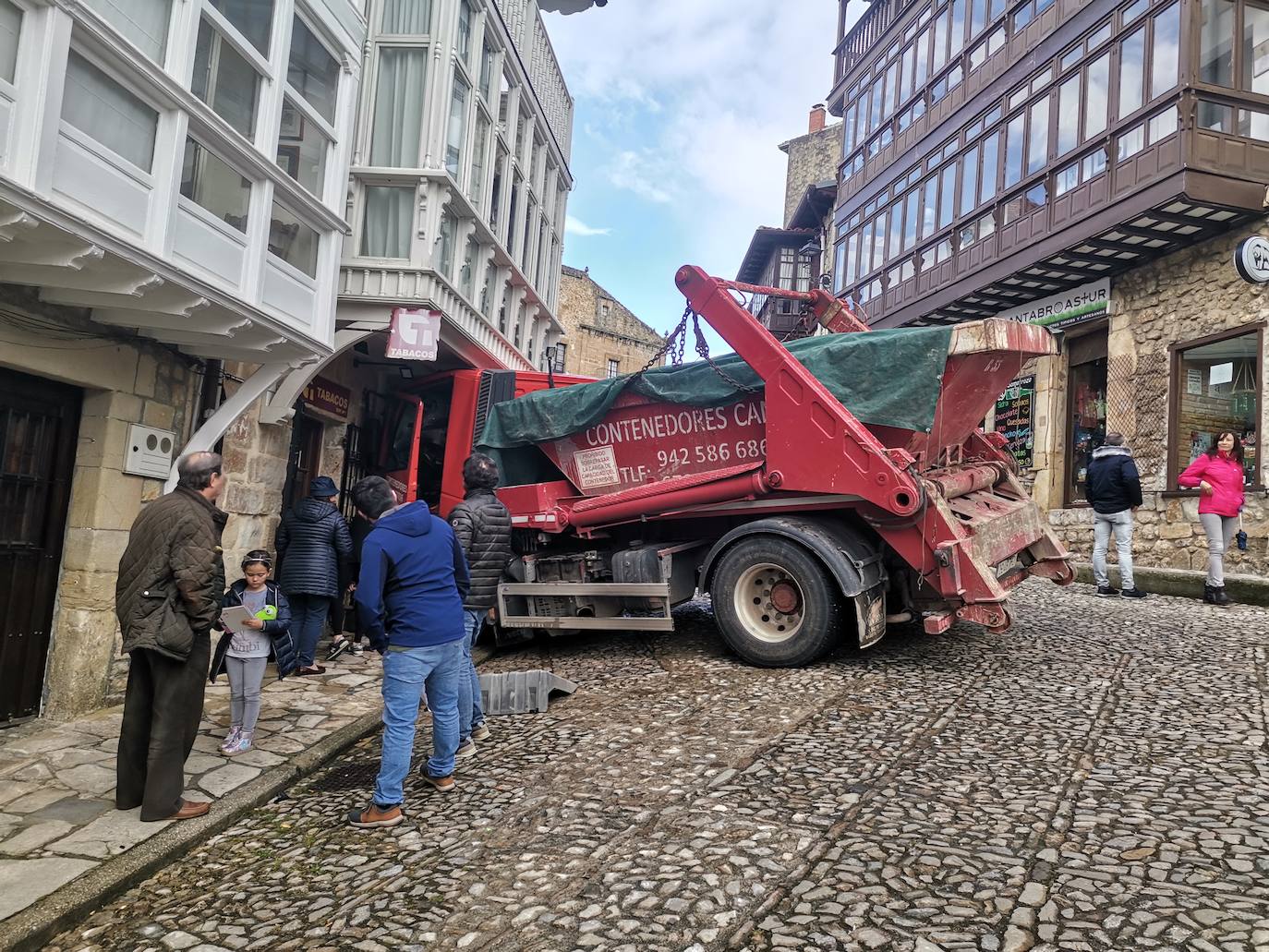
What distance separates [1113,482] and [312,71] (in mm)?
8978

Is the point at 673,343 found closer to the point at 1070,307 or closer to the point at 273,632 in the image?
the point at 273,632

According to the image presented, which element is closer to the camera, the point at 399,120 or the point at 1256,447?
the point at 399,120

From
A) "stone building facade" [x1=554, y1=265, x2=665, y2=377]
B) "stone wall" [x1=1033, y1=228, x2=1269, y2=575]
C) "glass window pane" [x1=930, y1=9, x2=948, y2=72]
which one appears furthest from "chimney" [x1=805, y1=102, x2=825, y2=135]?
"stone wall" [x1=1033, y1=228, x2=1269, y2=575]

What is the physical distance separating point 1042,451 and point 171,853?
14.4 meters

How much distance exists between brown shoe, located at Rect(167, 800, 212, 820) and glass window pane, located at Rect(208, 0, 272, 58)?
15.6ft

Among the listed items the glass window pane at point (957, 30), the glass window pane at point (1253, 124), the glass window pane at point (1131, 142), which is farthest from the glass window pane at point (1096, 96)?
the glass window pane at point (957, 30)

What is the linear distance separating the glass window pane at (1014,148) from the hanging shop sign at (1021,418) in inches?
135

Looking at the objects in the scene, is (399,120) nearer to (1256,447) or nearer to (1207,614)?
(1207,614)

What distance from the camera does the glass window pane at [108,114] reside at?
4.19 m

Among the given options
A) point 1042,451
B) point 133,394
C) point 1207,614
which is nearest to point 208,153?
point 133,394

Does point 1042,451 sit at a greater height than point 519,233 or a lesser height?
lesser

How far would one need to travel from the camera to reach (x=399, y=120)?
887 centimetres

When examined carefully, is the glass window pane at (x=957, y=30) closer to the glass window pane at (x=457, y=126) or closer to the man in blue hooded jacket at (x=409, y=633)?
the glass window pane at (x=457, y=126)

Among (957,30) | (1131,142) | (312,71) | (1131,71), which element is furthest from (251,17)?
(957,30)
